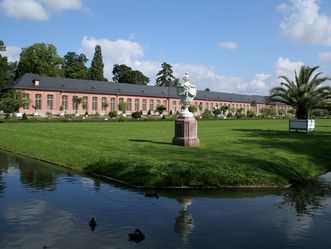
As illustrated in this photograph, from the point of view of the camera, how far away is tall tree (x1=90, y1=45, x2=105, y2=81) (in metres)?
110

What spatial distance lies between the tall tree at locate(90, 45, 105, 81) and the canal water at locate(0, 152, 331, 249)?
98.9 meters

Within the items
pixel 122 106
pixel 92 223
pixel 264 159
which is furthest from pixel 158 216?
pixel 122 106

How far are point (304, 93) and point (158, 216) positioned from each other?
98.1 feet

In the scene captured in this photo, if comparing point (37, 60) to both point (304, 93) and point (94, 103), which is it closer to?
point (94, 103)

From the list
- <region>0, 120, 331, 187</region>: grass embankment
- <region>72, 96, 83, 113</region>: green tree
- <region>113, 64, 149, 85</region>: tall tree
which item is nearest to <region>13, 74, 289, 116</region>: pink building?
<region>72, 96, 83, 113</region>: green tree

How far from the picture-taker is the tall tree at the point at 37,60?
94750 mm

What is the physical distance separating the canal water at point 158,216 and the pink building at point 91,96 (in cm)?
A: 6966

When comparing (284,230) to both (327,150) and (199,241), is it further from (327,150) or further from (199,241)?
(327,150)

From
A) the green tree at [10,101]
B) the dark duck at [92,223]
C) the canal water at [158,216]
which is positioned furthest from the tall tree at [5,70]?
the dark duck at [92,223]

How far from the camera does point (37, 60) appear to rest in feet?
311

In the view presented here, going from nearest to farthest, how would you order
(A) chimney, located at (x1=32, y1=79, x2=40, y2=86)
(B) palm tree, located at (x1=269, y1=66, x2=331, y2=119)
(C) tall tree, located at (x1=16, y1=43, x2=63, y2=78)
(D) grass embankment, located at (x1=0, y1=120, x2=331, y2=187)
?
1. (D) grass embankment, located at (x1=0, y1=120, x2=331, y2=187)
2. (B) palm tree, located at (x1=269, y1=66, x2=331, y2=119)
3. (A) chimney, located at (x1=32, y1=79, x2=40, y2=86)
4. (C) tall tree, located at (x1=16, y1=43, x2=63, y2=78)

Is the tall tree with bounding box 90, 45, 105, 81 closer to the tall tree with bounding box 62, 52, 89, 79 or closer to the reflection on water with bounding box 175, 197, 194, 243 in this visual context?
the tall tree with bounding box 62, 52, 89, 79

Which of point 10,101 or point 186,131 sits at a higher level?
point 10,101

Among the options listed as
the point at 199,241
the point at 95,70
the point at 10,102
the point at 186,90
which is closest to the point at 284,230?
the point at 199,241
